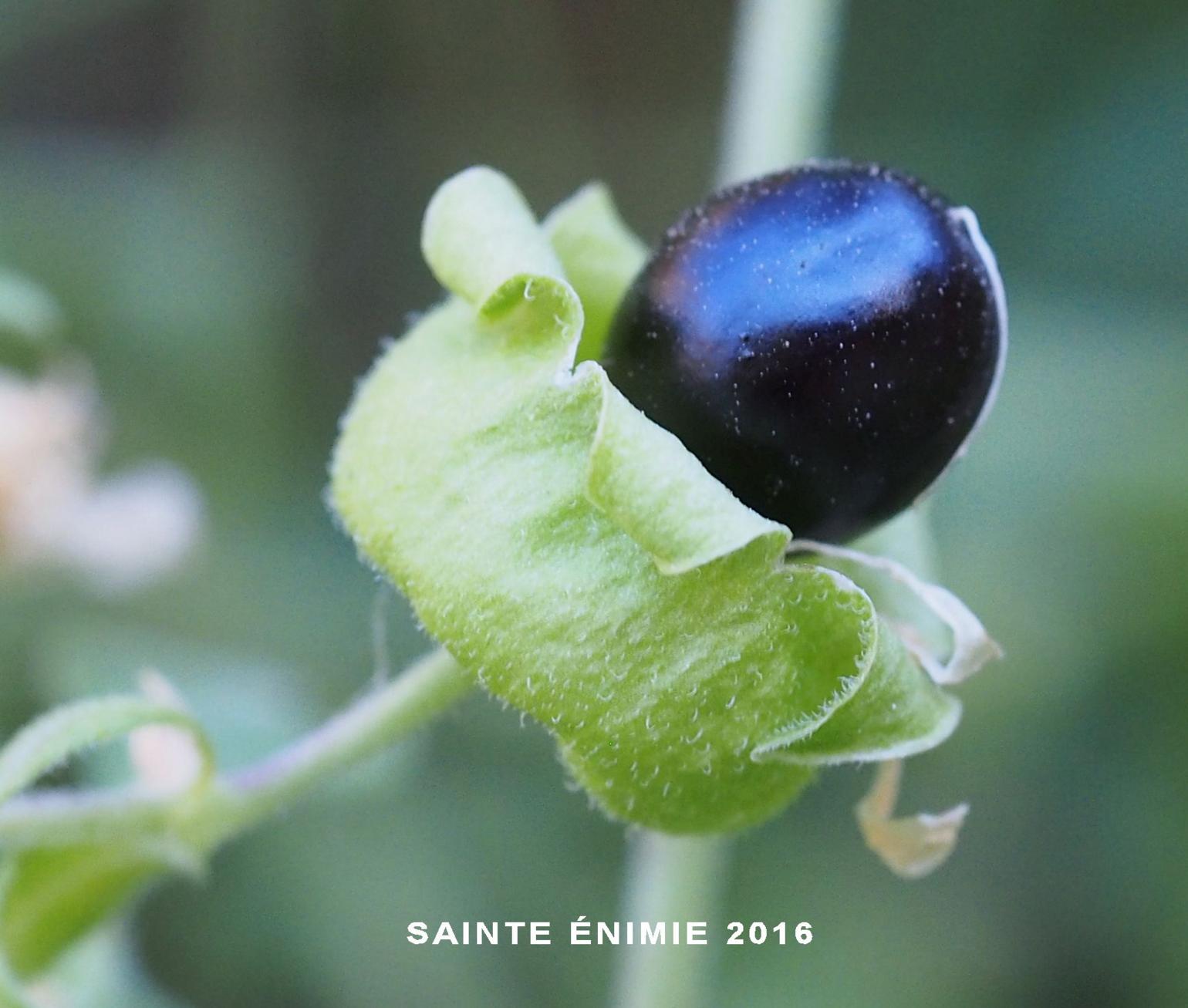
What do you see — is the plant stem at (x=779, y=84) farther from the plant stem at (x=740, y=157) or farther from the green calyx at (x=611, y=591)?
the green calyx at (x=611, y=591)

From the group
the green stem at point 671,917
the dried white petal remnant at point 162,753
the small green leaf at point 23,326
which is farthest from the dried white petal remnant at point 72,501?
the green stem at point 671,917

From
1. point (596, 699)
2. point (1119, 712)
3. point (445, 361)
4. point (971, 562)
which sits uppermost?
point (445, 361)

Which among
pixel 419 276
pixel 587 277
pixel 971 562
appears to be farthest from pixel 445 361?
pixel 419 276

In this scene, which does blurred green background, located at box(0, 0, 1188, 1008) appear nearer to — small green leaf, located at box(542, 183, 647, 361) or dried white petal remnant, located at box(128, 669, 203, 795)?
dried white petal remnant, located at box(128, 669, 203, 795)

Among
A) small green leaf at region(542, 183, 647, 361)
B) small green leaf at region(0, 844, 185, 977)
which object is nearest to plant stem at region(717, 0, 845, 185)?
small green leaf at region(542, 183, 647, 361)

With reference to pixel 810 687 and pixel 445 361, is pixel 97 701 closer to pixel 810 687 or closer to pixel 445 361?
pixel 445 361

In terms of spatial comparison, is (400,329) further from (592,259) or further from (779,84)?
(592,259)

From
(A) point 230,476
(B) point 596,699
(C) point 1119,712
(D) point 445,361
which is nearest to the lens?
(B) point 596,699
